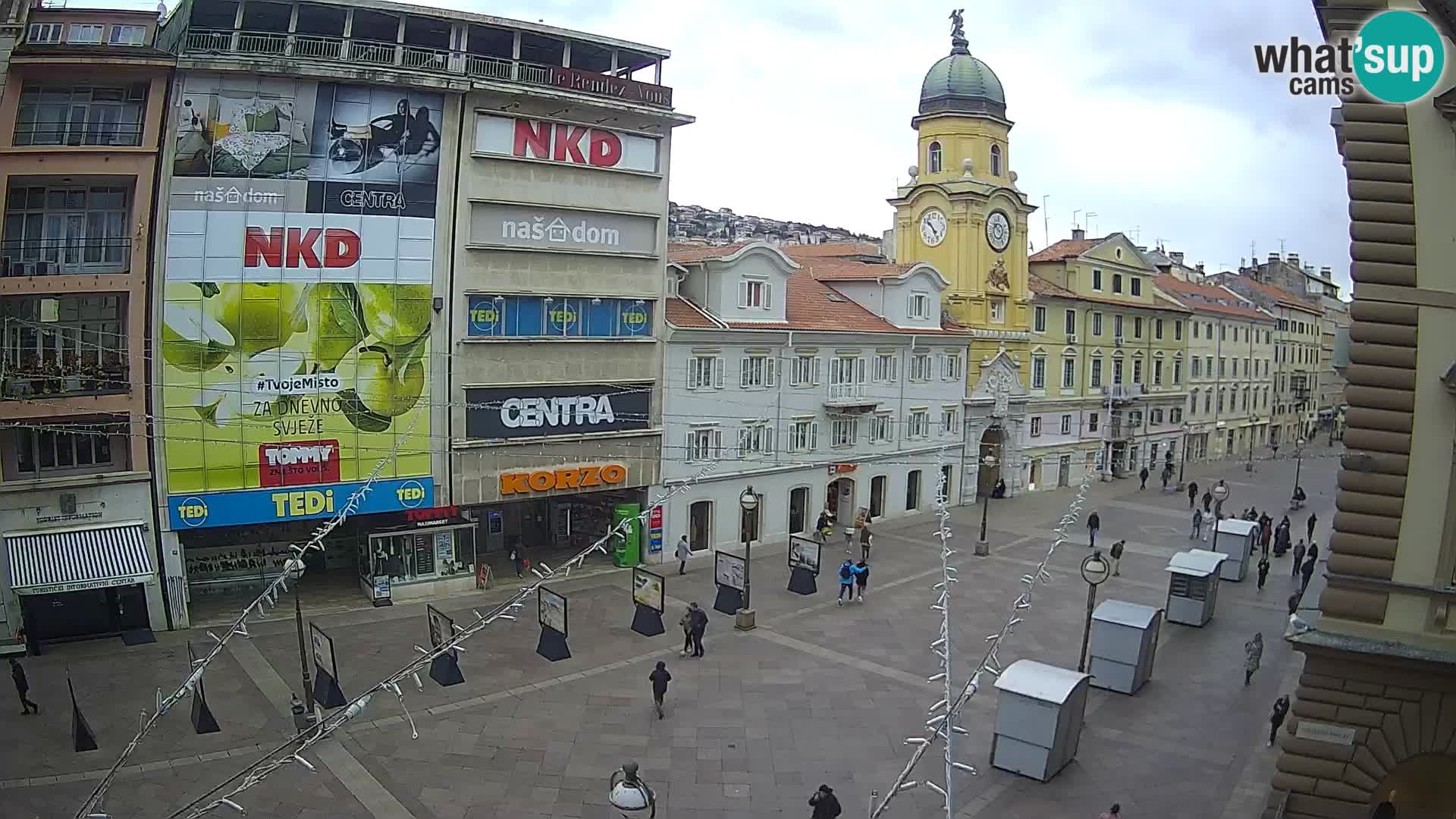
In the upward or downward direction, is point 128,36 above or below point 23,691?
above

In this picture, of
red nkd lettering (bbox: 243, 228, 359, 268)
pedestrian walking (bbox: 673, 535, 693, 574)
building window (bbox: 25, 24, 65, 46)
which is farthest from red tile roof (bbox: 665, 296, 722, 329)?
building window (bbox: 25, 24, 65, 46)

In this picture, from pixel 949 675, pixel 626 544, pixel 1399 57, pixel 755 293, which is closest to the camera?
pixel 1399 57

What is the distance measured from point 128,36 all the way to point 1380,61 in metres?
29.2

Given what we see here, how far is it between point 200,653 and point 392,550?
19.5ft

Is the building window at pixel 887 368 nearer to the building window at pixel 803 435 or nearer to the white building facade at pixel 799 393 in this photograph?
the white building facade at pixel 799 393

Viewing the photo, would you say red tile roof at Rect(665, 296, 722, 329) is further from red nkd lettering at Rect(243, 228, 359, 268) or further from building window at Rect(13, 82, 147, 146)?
building window at Rect(13, 82, 147, 146)

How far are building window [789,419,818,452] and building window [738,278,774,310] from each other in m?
4.88

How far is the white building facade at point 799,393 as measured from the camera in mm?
36062

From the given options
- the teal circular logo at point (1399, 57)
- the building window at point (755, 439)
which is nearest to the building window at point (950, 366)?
the building window at point (755, 439)

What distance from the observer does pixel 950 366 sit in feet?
157

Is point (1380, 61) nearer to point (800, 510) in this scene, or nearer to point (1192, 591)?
point (1192, 591)

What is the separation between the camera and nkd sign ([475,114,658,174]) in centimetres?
3020

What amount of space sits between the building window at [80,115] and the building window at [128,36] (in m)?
1.94

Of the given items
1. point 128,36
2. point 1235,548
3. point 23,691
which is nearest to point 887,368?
point 1235,548
